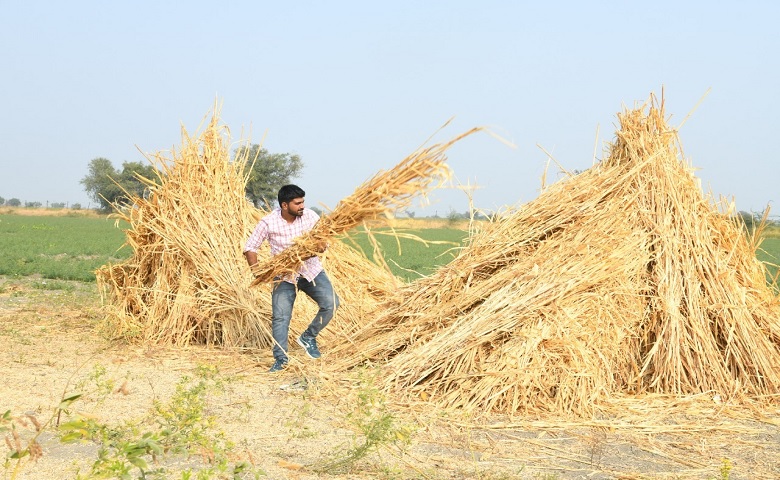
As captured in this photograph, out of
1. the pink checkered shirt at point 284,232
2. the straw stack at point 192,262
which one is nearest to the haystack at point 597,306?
the pink checkered shirt at point 284,232

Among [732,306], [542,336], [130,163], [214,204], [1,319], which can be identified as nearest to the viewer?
[542,336]

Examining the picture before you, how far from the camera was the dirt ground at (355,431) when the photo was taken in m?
4.19

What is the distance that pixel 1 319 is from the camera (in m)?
9.34

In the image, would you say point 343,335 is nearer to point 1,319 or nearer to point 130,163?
point 1,319

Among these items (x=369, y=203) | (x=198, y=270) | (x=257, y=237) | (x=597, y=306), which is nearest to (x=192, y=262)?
(x=198, y=270)

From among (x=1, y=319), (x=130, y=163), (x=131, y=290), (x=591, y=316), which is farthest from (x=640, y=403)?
(x=130, y=163)

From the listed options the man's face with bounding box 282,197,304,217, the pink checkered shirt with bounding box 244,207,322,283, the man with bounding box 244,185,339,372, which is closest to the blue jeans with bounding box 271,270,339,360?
the man with bounding box 244,185,339,372

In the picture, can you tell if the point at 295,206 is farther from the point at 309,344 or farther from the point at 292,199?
the point at 309,344

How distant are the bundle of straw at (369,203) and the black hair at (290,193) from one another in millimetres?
361

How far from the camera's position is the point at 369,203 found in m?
5.71

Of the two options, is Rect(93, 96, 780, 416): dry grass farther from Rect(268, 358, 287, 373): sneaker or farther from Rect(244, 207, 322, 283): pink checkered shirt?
Rect(268, 358, 287, 373): sneaker

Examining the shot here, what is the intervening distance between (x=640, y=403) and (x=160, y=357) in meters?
4.18

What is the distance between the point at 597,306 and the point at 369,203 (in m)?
1.81

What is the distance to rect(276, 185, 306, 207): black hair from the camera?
6414mm
